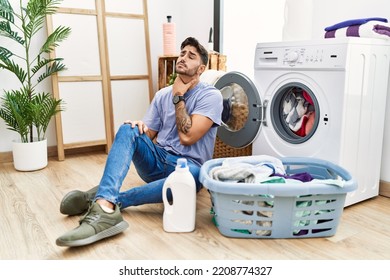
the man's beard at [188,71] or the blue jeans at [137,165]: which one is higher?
the man's beard at [188,71]

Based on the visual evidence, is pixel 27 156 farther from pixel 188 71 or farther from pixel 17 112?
pixel 188 71

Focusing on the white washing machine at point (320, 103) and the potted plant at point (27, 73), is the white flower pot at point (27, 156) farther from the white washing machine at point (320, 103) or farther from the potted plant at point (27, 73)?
the white washing machine at point (320, 103)

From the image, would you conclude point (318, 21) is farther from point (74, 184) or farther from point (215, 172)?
point (74, 184)

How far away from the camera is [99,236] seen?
1.57 m

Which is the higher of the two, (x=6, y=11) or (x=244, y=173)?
(x=6, y=11)

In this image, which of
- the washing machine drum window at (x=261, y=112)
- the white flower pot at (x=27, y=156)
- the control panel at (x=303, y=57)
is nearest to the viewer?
the control panel at (x=303, y=57)

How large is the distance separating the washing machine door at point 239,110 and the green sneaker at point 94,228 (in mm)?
983

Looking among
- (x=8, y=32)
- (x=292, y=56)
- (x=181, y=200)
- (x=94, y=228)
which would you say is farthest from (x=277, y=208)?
(x=8, y=32)

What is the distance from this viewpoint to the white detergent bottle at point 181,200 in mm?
1659

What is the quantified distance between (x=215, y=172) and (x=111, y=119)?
1749mm

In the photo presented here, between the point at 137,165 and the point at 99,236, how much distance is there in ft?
1.67

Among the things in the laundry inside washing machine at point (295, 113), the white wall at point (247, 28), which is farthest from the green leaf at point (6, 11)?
the laundry inside washing machine at point (295, 113)

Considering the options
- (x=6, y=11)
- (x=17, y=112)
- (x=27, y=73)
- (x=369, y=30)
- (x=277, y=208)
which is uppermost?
(x=6, y=11)

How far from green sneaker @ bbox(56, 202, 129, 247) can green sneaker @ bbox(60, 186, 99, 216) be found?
0.27 m
